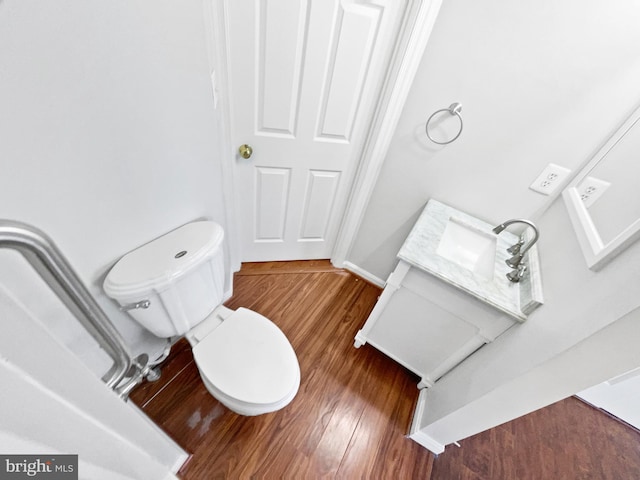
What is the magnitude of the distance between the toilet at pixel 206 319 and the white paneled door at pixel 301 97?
1.83 ft

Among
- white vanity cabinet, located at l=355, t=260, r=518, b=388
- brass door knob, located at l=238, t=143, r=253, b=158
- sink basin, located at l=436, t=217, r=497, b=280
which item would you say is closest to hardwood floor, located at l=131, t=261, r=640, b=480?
white vanity cabinet, located at l=355, t=260, r=518, b=388

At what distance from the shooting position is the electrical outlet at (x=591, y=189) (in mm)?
798

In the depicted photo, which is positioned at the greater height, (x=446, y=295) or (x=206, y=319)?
(x=446, y=295)

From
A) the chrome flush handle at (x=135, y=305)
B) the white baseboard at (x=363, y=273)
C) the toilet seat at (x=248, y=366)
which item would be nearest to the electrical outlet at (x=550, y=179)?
the white baseboard at (x=363, y=273)

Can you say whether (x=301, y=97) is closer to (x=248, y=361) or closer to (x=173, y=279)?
(x=173, y=279)

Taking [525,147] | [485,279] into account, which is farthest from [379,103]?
[485,279]

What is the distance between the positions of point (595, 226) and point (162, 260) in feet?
4.35

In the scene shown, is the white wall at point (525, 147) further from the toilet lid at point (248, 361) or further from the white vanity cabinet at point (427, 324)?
the toilet lid at point (248, 361)

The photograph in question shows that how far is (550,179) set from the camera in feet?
3.60

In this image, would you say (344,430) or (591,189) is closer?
(591,189)

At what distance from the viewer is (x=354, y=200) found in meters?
1.54

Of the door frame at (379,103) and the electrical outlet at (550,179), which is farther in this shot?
the electrical outlet at (550,179)

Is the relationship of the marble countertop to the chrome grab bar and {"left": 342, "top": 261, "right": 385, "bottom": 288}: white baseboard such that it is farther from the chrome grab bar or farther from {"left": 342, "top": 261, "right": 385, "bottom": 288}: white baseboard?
the chrome grab bar

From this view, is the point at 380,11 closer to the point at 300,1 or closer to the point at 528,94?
the point at 300,1
